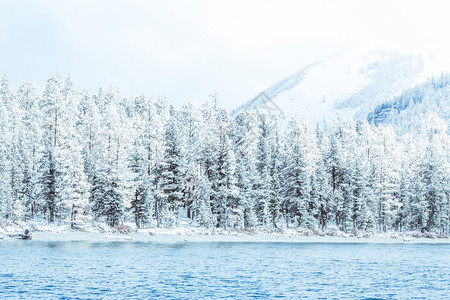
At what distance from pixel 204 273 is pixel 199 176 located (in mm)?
37962

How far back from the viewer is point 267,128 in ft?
273

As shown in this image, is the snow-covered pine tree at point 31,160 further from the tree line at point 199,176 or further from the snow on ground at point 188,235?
the snow on ground at point 188,235

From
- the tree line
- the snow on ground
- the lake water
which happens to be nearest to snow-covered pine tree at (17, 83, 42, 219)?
the tree line

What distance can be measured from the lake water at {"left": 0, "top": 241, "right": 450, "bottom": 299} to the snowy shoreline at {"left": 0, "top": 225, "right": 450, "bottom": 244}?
539 cm

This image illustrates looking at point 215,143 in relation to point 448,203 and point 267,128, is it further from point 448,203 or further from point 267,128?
point 448,203

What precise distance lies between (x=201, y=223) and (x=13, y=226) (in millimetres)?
23338

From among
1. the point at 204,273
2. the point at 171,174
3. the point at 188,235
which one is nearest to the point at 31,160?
the point at 171,174

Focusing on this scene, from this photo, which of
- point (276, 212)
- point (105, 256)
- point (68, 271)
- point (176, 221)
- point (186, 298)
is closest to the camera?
point (186, 298)

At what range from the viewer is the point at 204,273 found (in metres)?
31.9

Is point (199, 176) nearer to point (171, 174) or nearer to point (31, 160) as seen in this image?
point (171, 174)

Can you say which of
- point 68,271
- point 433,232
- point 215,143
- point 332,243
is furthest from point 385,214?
point 68,271

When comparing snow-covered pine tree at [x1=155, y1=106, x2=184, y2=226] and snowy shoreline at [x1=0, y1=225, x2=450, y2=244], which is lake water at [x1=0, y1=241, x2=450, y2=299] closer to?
snowy shoreline at [x1=0, y1=225, x2=450, y2=244]

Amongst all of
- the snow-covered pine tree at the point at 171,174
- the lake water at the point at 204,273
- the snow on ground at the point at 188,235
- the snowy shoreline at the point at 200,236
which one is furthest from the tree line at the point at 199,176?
the lake water at the point at 204,273

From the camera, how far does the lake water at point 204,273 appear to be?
25.1 meters
